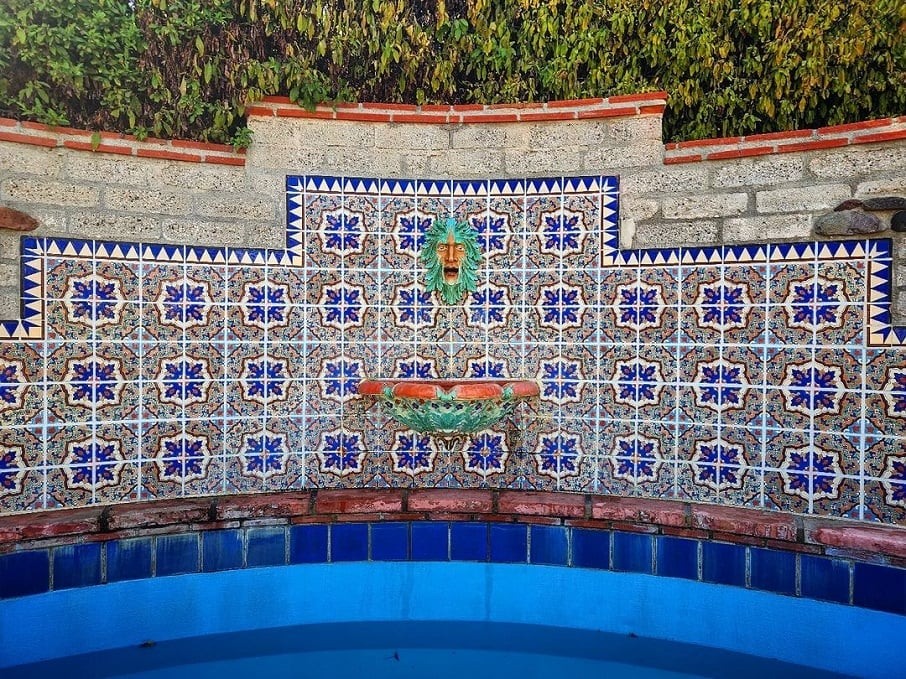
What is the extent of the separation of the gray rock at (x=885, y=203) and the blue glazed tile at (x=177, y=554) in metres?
3.43

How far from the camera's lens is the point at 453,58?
3350 mm

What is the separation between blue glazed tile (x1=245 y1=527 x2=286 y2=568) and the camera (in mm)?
2934

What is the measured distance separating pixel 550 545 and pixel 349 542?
982 mm

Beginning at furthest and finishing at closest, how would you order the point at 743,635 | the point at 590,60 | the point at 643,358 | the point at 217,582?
1. the point at 590,60
2. the point at 643,358
3. the point at 217,582
4. the point at 743,635

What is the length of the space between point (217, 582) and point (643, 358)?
2328 mm

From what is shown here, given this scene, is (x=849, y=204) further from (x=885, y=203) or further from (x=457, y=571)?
(x=457, y=571)

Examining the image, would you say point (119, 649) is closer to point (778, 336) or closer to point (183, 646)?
point (183, 646)

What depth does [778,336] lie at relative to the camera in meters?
2.91

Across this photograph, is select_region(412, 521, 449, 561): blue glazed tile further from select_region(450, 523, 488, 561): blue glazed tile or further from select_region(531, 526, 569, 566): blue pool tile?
select_region(531, 526, 569, 566): blue pool tile

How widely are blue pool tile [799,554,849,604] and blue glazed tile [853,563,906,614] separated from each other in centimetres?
4

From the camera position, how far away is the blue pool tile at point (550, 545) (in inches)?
117

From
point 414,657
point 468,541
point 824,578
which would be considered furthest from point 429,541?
point 824,578

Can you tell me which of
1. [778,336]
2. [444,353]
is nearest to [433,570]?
[444,353]

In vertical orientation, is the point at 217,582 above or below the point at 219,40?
below
